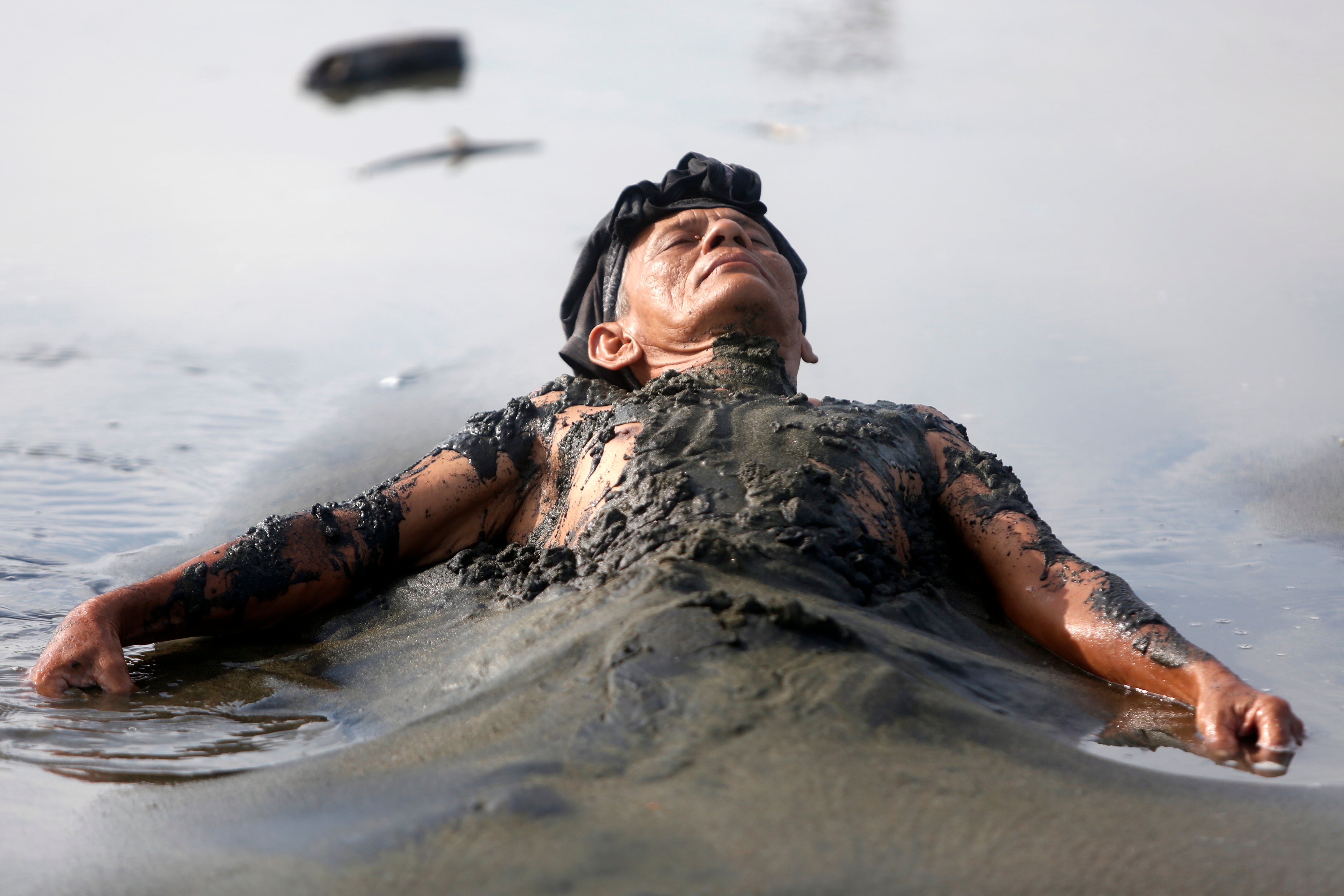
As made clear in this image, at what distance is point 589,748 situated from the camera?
211 cm

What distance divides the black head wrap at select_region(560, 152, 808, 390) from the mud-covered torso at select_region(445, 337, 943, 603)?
1.01ft

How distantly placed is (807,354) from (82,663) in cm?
231

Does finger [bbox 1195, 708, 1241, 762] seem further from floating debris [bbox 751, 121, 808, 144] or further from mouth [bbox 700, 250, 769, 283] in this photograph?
floating debris [bbox 751, 121, 808, 144]

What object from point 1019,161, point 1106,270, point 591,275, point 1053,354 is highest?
point 1019,161

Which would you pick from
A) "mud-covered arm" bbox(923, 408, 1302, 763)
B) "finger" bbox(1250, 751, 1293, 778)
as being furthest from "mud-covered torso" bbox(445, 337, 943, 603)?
"finger" bbox(1250, 751, 1293, 778)

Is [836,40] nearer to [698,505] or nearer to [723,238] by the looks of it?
[723,238]

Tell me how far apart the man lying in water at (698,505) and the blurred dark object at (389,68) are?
31.8 ft

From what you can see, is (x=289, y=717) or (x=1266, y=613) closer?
(x=289, y=717)

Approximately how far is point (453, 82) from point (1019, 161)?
260 inches

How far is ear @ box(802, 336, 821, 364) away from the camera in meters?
3.98

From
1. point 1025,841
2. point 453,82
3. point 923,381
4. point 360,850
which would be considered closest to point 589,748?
point 360,850

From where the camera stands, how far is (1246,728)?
260cm

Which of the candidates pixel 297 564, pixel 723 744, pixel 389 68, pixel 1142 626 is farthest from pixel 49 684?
pixel 389 68

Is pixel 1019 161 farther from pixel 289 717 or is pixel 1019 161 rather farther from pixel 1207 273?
pixel 289 717
